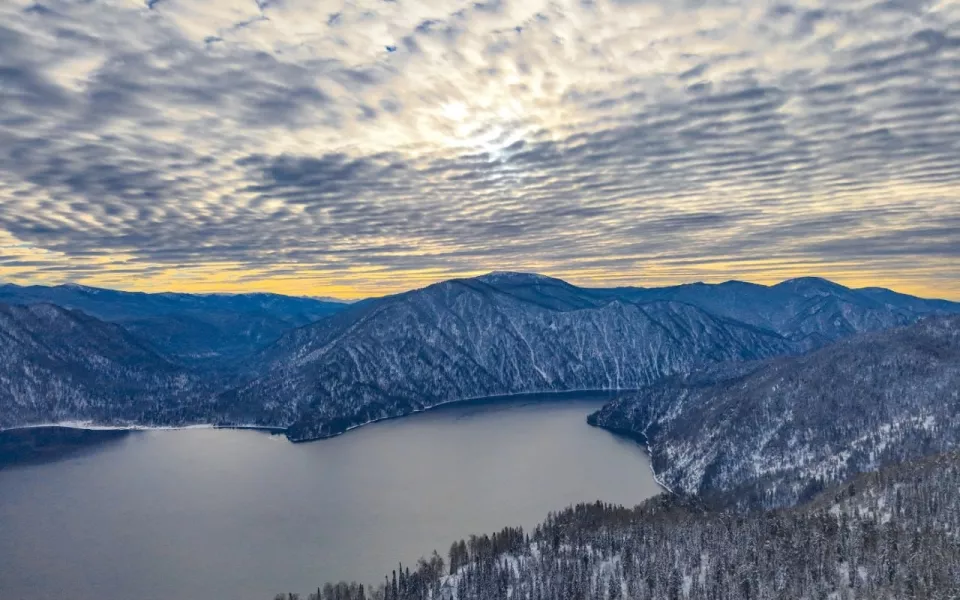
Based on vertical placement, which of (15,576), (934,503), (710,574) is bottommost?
(15,576)

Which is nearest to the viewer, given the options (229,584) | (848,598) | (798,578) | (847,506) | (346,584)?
(848,598)

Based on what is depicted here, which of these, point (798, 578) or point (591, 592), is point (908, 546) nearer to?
point (798, 578)

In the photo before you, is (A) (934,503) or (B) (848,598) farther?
(A) (934,503)

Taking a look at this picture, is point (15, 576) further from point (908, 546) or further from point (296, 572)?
point (908, 546)

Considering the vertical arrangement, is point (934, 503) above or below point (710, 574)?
above

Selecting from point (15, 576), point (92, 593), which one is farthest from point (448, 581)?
point (15, 576)

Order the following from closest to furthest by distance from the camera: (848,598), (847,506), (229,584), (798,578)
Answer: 1. (848,598)
2. (798,578)
3. (229,584)
4. (847,506)

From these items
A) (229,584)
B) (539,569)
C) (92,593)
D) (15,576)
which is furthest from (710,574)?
(15,576)
